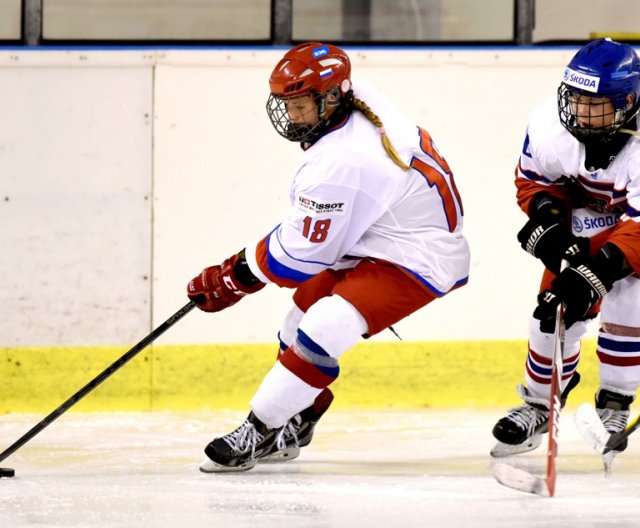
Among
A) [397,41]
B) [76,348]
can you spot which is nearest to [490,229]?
[397,41]

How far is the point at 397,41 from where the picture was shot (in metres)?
4.54

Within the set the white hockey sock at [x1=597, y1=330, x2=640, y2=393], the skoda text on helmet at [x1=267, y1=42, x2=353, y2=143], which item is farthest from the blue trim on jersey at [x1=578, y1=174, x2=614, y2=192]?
the skoda text on helmet at [x1=267, y1=42, x2=353, y2=143]

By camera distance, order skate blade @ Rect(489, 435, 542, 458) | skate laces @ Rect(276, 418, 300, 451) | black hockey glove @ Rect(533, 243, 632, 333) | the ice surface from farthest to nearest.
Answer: skate blade @ Rect(489, 435, 542, 458) → skate laces @ Rect(276, 418, 300, 451) → black hockey glove @ Rect(533, 243, 632, 333) → the ice surface

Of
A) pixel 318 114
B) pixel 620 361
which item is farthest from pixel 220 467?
pixel 620 361

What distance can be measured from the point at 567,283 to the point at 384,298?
0.43m

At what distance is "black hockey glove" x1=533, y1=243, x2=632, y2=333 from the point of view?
294cm

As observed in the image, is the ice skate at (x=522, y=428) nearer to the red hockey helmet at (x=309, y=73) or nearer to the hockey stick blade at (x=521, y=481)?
the hockey stick blade at (x=521, y=481)

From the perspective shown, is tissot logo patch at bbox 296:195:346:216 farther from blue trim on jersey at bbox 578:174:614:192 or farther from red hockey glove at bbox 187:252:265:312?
blue trim on jersey at bbox 578:174:614:192

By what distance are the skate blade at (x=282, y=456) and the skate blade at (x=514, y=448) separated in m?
0.54

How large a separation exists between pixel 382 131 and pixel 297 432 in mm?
823

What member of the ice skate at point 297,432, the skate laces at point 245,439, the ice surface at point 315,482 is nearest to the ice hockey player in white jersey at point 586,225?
the ice surface at point 315,482

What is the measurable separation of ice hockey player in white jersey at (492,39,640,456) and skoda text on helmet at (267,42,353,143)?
53 centimetres

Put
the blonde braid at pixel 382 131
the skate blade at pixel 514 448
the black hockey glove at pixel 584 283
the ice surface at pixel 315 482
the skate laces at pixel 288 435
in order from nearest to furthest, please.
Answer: the ice surface at pixel 315 482
the black hockey glove at pixel 584 283
the blonde braid at pixel 382 131
the skate laces at pixel 288 435
the skate blade at pixel 514 448

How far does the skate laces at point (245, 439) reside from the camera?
10.0 feet
